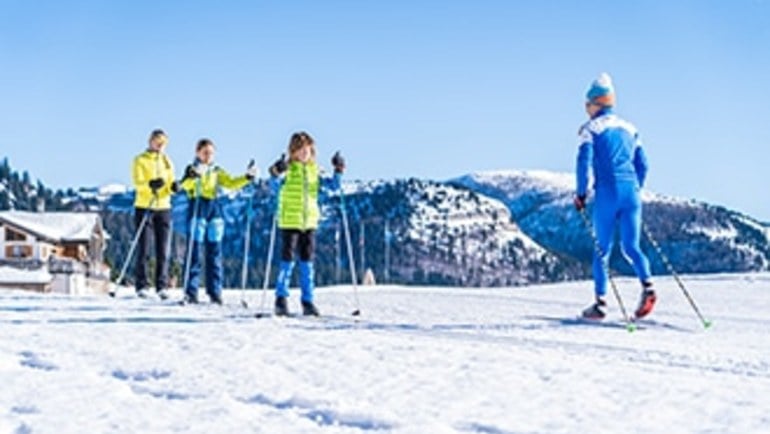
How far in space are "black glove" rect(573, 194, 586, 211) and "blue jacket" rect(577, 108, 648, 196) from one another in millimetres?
151

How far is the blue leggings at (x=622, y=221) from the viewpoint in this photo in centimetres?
1026

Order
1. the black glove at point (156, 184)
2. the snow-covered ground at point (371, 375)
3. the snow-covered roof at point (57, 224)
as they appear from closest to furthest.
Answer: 1. the snow-covered ground at point (371, 375)
2. the black glove at point (156, 184)
3. the snow-covered roof at point (57, 224)

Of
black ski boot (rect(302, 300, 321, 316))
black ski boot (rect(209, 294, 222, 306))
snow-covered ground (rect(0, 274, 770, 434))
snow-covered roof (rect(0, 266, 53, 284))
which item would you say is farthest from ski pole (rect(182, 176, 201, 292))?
snow-covered roof (rect(0, 266, 53, 284))

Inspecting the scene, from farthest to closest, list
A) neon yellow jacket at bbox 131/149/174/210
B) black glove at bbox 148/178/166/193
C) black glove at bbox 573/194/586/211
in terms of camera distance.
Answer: neon yellow jacket at bbox 131/149/174/210, black glove at bbox 148/178/166/193, black glove at bbox 573/194/586/211

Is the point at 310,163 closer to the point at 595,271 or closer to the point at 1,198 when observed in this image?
the point at 595,271

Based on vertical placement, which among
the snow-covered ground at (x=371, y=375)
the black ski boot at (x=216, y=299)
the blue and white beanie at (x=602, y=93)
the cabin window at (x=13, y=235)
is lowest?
the snow-covered ground at (x=371, y=375)

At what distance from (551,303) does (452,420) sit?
9738 millimetres

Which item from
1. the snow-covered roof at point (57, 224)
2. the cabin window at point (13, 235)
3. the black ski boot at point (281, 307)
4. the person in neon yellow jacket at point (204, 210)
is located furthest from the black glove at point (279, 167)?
the cabin window at point (13, 235)

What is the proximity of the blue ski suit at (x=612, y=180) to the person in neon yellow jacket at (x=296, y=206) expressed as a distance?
8.67 feet

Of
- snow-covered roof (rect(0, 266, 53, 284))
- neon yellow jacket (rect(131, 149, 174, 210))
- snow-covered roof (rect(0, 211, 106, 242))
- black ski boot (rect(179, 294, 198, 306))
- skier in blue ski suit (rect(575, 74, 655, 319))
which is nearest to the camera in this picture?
skier in blue ski suit (rect(575, 74, 655, 319))

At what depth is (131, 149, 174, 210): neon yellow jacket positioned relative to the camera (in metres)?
13.4

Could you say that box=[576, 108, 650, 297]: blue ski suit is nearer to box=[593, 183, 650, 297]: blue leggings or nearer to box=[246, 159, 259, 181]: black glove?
box=[593, 183, 650, 297]: blue leggings

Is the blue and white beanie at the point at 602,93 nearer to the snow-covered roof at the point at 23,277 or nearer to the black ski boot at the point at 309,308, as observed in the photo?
the black ski boot at the point at 309,308

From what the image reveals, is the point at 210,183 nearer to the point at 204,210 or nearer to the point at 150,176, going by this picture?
the point at 204,210
